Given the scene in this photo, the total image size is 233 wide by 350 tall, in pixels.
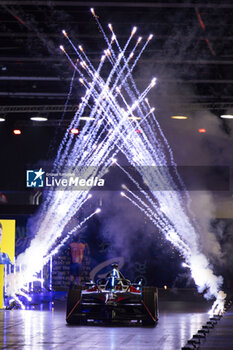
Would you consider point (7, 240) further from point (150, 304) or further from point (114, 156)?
point (150, 304)

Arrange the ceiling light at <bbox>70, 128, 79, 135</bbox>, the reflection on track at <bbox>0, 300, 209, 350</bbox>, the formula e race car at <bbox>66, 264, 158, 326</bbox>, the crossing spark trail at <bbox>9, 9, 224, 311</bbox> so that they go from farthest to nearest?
the ceiling light at <bbox>70, 128, 79, 135</bbox> < the crossing spark trail at <bbox>9, 9, 224, 311</bbox> < the formula e race car at <bbox>66, 264, 158, 326</bbox> < the reflection on track at <bbox>0, 300, 209, 350</bbox>

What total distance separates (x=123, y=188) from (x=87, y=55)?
24.1 ft

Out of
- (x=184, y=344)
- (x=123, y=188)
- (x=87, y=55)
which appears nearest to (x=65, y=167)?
(x=123, y=188)

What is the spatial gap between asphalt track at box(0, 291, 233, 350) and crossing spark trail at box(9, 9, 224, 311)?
3.85m

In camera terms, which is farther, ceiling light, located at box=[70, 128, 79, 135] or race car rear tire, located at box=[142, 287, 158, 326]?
ceiling light, located at box=[70, 128, 79, 135]

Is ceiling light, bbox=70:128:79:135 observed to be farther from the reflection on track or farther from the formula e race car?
the formula e race car

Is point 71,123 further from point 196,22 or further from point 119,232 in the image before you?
point 196,22

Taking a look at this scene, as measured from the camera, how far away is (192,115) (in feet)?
74.5

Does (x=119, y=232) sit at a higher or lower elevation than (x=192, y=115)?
lower

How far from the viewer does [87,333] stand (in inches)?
478

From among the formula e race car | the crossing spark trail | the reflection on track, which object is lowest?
the reflection on track

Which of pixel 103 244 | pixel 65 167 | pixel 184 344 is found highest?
pixel 65 167

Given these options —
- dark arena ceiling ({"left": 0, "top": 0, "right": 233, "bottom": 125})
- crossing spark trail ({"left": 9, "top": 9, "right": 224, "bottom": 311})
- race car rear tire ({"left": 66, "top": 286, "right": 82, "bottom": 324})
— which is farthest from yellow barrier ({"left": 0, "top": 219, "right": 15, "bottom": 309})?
race car rear tire ({"left": 66, "top": 286, "right": 82, "bottom": 324})

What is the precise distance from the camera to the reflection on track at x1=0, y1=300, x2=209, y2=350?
33.8 feet
